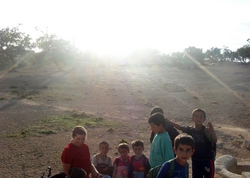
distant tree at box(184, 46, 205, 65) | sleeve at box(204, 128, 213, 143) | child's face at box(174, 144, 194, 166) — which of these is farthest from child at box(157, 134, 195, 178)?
distant tree at box(184, 46, 205, 65)

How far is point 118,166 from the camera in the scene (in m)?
4.27

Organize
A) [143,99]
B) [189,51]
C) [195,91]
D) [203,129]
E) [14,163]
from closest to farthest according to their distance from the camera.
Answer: [203,129] < [14,163] < [143,99] < [195,91] < [189,51]

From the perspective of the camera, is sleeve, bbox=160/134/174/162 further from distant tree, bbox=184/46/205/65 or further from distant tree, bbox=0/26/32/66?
distant tree, bbox=184/46/205/65

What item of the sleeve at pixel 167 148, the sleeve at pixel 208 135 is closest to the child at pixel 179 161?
the sleeve at pixel 167 148

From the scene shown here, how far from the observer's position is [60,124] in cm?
1077

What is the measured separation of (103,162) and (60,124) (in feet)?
21.1

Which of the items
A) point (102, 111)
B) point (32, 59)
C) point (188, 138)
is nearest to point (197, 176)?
point (188, 138)

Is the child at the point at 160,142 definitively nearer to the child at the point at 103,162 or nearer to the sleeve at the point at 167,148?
the sleeve at the point at 167,148

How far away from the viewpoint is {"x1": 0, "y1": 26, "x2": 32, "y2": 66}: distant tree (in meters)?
38.1

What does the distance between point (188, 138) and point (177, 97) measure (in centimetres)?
1685

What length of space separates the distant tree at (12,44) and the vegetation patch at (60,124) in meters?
27.7

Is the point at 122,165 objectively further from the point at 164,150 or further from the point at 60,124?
the point at 60,124

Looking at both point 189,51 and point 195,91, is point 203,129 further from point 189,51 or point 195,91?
point 189,51

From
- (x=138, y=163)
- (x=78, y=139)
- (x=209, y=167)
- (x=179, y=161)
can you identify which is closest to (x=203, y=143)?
(x=209, y=167)
